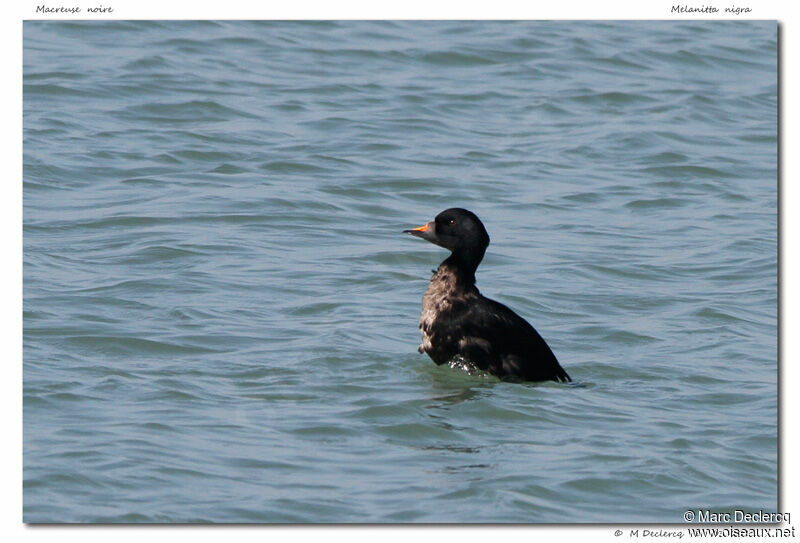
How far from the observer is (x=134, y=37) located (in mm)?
20641

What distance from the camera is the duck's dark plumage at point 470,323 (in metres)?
9.96

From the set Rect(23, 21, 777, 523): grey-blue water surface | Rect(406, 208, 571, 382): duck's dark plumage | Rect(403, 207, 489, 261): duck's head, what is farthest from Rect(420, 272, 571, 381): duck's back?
Rect(403, 207, 489, 261): duck's head

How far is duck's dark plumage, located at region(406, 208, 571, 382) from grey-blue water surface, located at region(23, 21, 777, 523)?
186 millimetres

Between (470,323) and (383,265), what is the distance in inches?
127

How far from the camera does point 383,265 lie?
1318cm

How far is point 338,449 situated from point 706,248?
7.10 metres

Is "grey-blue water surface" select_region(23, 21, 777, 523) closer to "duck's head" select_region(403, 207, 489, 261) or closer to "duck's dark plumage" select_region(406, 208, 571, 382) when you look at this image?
"duck's dark plumage" select_region(406, 208, 571, 382)

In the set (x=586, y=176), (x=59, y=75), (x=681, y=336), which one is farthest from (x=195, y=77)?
(x=681, y=336)

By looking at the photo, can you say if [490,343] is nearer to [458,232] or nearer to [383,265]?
[458,232]

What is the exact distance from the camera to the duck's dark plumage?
32.7 ft

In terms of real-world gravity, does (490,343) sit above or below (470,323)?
below

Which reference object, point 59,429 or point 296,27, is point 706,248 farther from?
point 296,27

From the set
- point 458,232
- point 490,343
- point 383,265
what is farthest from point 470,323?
point 383,265

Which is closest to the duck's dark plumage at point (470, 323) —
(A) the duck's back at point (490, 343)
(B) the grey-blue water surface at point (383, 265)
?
(A) the duck's back at point (490, 343)
